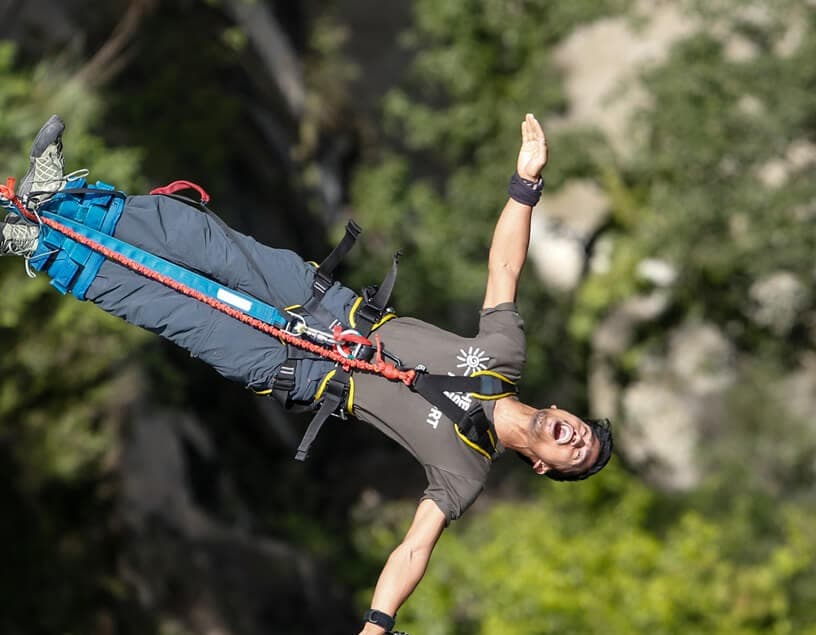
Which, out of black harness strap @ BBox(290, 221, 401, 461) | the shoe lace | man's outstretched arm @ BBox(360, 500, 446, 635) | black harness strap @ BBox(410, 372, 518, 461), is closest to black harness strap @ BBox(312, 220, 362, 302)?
black harness strap @ BBox(290, 221, 401, 461)

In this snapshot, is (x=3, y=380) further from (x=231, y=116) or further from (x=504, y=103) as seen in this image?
(x=504, y=103)

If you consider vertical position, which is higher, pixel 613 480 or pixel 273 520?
pixel 613 480

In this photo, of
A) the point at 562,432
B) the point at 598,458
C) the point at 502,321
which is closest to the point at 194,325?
the point at 502,321

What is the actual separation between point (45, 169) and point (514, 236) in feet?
5.51

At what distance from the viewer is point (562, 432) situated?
3945 mm

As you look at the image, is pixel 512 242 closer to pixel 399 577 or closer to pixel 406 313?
pixel 399 577

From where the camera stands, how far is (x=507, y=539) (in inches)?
443

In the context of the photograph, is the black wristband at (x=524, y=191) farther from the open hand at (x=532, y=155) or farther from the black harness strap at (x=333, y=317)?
the black harness strap at (x=333, y=317)

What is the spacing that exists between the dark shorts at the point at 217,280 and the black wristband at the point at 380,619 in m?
0.81

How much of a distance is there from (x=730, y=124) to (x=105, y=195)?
831 centimetres

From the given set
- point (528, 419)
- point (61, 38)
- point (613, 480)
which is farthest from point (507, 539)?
point (528, 419)

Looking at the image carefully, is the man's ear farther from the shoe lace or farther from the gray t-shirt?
the shoe lace

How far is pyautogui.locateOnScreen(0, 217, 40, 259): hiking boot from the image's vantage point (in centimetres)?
408

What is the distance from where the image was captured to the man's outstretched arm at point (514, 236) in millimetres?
4262
